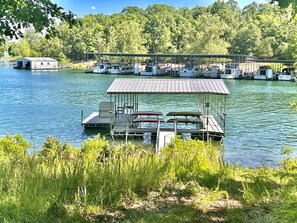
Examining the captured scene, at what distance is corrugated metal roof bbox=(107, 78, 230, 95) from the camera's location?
53.5ft

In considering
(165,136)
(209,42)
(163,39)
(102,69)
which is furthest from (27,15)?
(163,39)

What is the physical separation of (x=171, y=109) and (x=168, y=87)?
28.8ft

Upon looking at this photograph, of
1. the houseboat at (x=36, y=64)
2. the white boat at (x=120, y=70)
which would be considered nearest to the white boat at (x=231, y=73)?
the white boat at (x=120, y=70)

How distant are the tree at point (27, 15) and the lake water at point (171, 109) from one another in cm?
541

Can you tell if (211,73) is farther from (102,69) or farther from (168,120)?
(168,120)

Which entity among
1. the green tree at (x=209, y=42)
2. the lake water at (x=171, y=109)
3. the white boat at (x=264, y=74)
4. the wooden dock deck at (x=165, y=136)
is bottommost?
the lake water at (x=171, y=109)

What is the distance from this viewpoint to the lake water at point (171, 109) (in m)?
15.3

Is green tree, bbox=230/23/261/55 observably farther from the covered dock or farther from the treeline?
the covered dock

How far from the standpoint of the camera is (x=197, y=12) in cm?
12800

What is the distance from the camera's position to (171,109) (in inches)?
1026

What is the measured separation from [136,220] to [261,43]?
73.5 meters

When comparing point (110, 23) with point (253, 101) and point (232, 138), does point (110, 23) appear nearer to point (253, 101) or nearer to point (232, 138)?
point (253, 101)

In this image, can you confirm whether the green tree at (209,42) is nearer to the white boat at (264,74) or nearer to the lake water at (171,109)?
the white boat at (264,74)

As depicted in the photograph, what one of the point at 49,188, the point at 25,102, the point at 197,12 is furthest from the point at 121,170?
the point at 197,12
